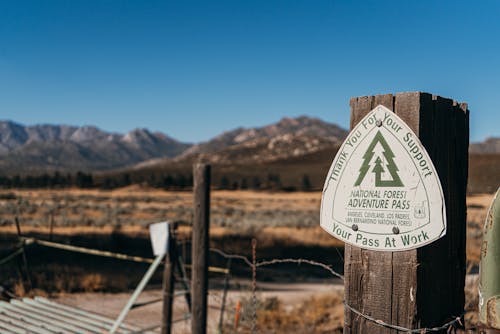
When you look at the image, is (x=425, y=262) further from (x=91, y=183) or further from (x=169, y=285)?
(x=91, y=183)

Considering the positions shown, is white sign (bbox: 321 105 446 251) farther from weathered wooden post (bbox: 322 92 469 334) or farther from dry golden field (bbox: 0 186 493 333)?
dry golden field (bbox: 0 186 493 333)

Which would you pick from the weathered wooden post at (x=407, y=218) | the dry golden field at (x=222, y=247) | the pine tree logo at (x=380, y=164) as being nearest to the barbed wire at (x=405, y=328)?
the weathered wooden post at (x=407, y=218)

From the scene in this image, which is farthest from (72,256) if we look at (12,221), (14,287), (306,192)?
(306,192)

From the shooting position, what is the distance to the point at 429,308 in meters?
2.00

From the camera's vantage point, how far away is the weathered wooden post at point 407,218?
6.47 feet

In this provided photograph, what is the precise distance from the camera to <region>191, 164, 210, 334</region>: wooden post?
439 centimetres

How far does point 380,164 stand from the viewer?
2.09 m

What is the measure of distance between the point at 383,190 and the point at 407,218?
15 centimetres

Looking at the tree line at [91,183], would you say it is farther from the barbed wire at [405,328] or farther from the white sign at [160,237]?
the barbed wire at [405,328]

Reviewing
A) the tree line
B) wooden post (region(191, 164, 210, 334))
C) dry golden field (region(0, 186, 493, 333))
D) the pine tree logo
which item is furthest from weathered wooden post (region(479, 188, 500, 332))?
the tree line

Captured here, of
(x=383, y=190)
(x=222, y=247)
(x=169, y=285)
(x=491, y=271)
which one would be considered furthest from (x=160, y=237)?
(x=222, y=247)

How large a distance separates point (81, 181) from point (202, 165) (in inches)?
2733

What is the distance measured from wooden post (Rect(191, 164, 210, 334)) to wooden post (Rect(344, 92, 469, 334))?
93.3 inches

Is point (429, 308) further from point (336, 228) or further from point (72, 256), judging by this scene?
point (72, 256)
